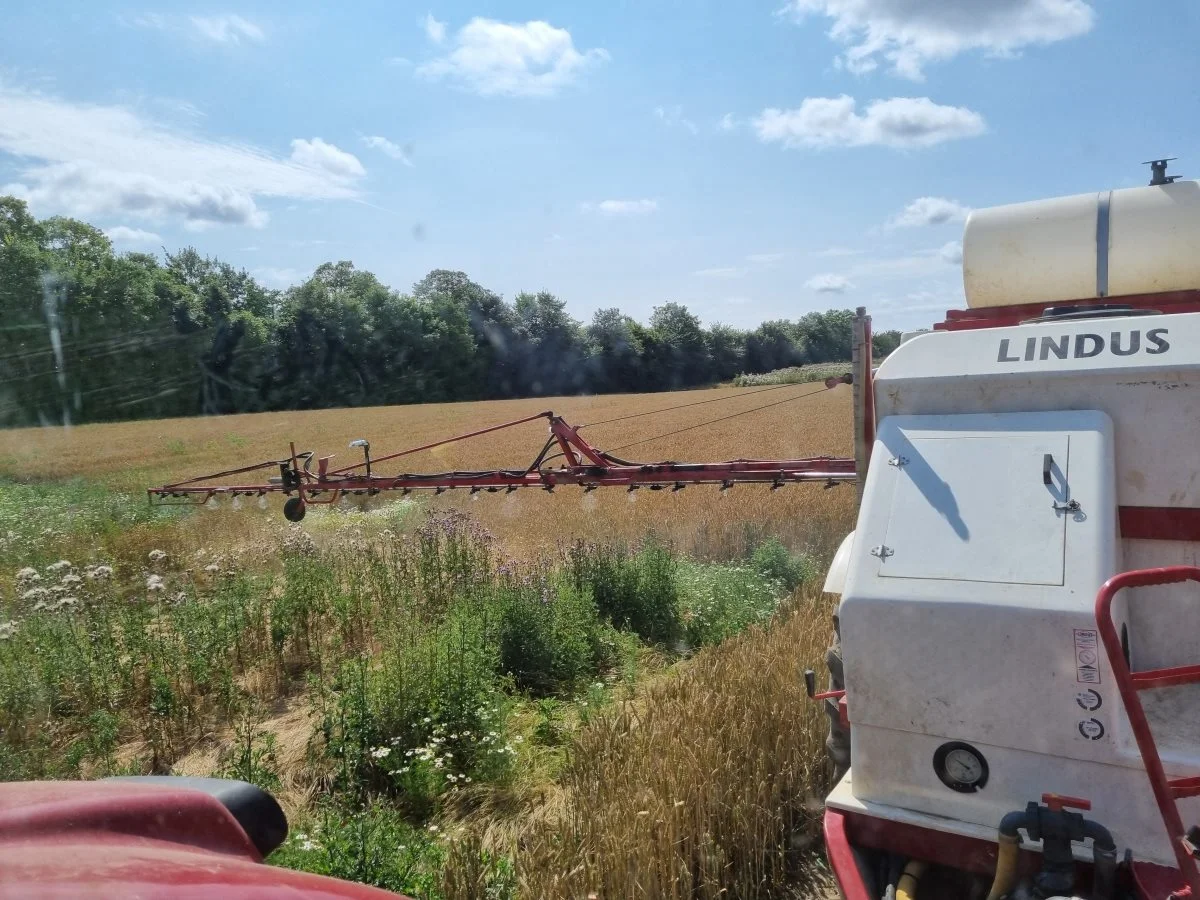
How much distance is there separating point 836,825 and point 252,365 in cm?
2832

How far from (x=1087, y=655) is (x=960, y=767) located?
55 centimetres

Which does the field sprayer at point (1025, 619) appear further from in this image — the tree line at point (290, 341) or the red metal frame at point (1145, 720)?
the tree line at point (290, 341)

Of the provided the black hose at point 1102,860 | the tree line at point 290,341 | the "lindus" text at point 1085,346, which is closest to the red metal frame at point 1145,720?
the black hose at point 1102,860

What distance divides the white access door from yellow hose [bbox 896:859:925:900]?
3.06 feet

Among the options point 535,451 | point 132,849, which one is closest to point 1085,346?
point 132,849

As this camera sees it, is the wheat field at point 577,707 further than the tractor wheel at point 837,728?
No

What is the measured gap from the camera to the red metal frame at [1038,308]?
11.9 feet

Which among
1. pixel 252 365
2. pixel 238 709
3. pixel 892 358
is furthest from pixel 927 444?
pixel 252 365

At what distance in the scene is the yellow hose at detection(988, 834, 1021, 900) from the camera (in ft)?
7.66

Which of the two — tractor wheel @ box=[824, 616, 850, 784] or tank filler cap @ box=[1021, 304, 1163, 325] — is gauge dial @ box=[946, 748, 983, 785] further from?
tank filler cap @ box=[1021, 304, 1163, 325]

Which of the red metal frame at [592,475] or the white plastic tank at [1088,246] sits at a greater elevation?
the white plastic tank at [1088,246]

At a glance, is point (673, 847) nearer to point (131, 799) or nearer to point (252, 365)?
point (131, 799)

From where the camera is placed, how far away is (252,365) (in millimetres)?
27844

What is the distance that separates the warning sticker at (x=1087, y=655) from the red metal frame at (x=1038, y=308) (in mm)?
1743
